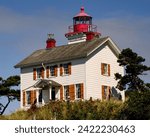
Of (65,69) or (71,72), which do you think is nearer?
(71,72)

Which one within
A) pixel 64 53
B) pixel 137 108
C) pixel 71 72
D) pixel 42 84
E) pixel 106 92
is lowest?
pixel 137 108

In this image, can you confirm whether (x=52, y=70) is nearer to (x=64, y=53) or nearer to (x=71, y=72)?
(x=64, y=53)

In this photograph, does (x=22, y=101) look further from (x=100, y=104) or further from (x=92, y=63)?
(x=100, y=104)

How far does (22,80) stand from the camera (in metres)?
40.3

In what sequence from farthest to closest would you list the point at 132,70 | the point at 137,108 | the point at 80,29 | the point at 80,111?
the point at 80,29 < the point at 132,70 < the point at 80,111 < the point at 137,108

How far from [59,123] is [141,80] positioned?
83.3 ft

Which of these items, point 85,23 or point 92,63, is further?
point 85,23

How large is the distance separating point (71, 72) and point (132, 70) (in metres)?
4.69

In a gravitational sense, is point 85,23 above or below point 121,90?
above

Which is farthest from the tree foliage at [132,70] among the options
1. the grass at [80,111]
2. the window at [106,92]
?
the grass at [80,111]

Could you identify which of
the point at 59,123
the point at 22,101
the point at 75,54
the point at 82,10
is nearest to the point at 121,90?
the point at 75,54

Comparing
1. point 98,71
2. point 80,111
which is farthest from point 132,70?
point 80,111

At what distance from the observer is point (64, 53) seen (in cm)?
3766

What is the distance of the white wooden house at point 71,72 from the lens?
35469 millimetres
